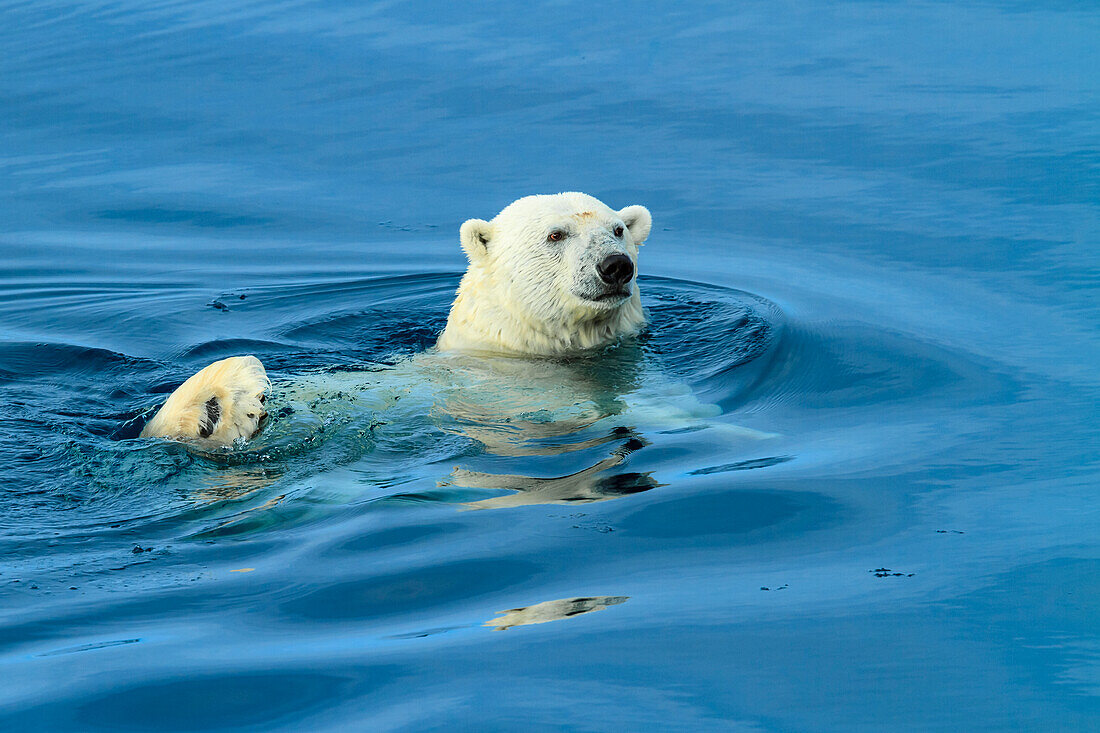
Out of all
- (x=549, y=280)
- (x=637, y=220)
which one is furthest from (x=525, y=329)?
(x=637, y=220)

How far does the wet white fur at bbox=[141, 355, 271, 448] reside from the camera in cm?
551

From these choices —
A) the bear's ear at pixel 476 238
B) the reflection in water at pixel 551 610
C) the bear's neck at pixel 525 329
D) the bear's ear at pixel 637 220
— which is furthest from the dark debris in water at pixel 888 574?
the bear's ear at pixel 476 238

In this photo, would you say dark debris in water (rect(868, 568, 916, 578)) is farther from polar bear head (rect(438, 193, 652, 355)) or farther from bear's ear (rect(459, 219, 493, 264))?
bear's ear (rect(459, 219, 493, 264))

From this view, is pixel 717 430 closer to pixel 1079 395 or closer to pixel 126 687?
pixel 1079 395

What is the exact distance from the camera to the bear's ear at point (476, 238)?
712 cm

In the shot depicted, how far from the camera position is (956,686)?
147 inches

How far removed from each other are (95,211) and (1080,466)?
8.05 metres

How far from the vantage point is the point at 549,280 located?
22.7 ft

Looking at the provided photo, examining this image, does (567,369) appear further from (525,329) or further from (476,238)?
(476,238)

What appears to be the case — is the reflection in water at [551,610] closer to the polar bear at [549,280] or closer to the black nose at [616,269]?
the polar bear at [549,280]

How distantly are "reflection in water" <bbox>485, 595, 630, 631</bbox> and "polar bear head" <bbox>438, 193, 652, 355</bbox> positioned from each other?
2.66 m

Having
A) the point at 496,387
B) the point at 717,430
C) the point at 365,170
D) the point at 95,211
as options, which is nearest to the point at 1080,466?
the point at 717,430

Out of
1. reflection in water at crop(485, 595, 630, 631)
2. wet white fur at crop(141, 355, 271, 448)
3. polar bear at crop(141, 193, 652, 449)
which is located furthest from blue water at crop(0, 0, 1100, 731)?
polar bear at crop(141, 193, 652, 449)

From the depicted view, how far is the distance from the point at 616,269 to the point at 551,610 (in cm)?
274
